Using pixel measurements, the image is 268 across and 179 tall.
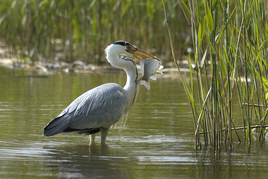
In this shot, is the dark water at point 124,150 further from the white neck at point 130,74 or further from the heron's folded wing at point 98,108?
the white neck at point 130,74

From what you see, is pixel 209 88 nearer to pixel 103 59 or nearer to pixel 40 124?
pixel 40 124

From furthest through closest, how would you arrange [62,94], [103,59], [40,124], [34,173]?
[103,59] < [62,94] < [40,124] < [34,173]

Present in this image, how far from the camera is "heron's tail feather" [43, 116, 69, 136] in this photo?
16.3 feet

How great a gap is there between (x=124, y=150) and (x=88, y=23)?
7.51 metres

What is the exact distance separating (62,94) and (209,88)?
14.2 feet

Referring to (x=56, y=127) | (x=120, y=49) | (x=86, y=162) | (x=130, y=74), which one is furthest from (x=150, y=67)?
(x=86, y=162)

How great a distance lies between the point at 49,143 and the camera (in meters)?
5.08

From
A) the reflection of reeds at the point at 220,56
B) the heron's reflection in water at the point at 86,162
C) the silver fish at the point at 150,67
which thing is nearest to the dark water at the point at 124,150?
the heron's reflection in water at the point at 86,162

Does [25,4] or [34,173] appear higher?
[25,4]

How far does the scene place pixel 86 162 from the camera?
427cm

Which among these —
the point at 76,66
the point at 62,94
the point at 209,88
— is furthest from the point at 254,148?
the point at 76,66

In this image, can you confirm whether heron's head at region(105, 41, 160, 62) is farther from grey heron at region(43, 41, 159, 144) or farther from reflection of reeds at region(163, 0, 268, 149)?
reflection of reeds at region(163, 0, 268, 149)

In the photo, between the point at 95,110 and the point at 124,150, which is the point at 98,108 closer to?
the point at 95,110

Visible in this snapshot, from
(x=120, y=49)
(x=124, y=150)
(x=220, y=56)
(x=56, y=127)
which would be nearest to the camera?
(x=220, y=56)
